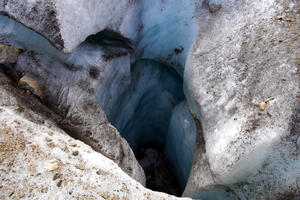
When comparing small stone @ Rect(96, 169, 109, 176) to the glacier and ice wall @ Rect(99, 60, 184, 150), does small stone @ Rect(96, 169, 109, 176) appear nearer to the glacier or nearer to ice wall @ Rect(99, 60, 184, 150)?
the glacier

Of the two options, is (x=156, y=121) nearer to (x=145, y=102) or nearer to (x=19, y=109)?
(x=145, y=102)

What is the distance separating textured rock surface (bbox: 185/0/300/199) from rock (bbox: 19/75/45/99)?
0.98m

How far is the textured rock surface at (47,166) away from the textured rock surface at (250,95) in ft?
1.53

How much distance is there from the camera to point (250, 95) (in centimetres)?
119

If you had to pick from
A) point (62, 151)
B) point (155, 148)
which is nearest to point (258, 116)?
point (62, 151)

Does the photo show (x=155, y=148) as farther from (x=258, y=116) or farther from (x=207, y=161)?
(x=258, y=116)

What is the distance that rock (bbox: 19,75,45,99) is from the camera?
1233 millimetres

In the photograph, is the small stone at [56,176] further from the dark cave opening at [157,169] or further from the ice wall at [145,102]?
the dark cave opening at [157,169]

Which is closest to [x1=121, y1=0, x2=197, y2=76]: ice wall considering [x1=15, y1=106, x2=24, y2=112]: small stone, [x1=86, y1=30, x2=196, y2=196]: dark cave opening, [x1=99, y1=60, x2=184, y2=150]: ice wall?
[x1=86, y1=30, x2=196, y2=196]: dark cave opening

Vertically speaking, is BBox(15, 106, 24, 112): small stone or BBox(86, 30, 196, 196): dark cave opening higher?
BBox(15, 106, 24, 112): small stone

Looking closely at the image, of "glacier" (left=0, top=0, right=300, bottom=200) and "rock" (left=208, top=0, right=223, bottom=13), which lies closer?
"glacier" (left=0, top=0, right=300, bottom=200)

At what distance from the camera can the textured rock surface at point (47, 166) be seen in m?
0.85

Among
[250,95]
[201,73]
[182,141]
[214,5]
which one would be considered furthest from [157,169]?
[214,5]

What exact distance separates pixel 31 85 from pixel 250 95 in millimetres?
1208
